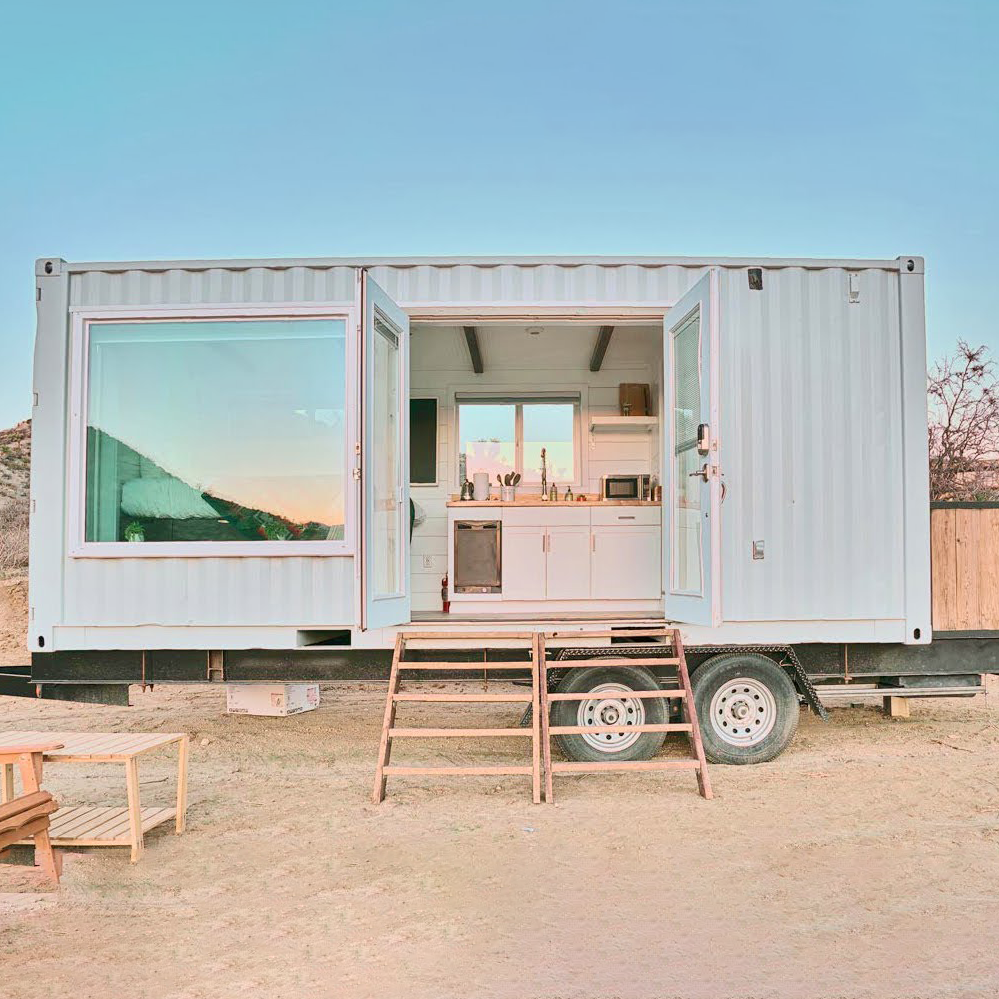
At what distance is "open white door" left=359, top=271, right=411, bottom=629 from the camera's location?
500 cm

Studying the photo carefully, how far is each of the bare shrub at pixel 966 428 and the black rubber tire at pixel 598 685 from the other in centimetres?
1042

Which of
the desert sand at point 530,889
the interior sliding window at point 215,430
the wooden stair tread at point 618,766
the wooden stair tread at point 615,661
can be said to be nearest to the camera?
the desert sand at point 530,889

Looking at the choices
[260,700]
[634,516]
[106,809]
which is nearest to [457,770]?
[106,809]

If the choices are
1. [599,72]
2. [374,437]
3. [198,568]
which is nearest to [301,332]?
[374,437]

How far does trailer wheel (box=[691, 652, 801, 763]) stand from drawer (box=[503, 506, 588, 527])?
2149 mm

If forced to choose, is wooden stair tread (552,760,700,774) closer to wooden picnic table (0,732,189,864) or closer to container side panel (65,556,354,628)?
container side panel (65,556,354,628)

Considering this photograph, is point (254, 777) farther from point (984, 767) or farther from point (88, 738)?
point (984, 767)

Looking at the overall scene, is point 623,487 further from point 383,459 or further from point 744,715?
point 383,459

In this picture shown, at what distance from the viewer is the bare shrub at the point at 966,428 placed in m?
14.4

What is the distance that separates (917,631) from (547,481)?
3.55m

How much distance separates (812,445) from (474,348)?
3065 millimetres

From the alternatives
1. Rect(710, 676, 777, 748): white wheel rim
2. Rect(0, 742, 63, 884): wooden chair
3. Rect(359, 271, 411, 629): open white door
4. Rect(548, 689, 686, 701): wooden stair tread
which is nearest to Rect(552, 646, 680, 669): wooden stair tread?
Rect(548, 689, 686, 701): wooden stair tread

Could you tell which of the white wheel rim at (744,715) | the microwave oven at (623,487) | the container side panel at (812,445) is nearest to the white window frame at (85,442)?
the container side panel at (812,445)

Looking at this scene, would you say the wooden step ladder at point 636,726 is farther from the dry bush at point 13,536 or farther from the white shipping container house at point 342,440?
the dry bush at point 13,536
